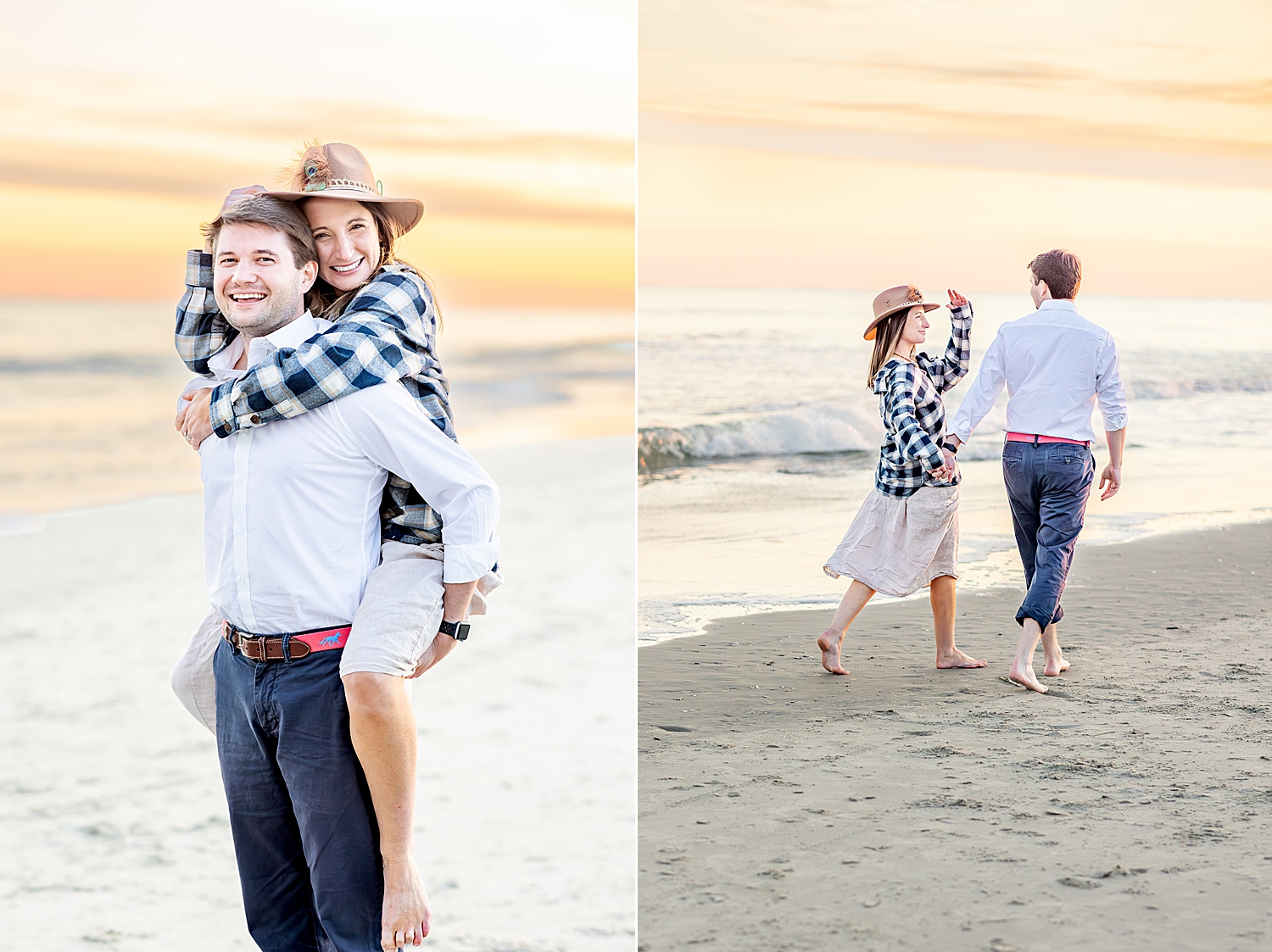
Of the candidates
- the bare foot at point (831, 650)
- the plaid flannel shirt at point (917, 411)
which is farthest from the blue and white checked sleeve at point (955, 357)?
the bare foot at point (831, 650)

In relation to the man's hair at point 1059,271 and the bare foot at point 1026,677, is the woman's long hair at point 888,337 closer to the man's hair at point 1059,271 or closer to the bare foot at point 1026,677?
the man's hair at point 1059,271

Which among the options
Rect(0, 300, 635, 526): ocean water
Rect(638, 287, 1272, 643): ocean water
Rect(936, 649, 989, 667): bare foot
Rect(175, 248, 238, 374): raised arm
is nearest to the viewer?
Rect(175, 248, 238, 374): raised arm

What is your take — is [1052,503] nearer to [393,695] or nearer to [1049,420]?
[1049,420]

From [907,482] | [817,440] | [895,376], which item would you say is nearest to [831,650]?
[907,482]

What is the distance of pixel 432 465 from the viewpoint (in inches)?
91.7

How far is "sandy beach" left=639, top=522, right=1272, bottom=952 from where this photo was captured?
325 cm

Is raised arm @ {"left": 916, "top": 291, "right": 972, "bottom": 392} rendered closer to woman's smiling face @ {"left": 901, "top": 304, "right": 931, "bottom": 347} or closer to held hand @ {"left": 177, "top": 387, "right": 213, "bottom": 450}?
woman's smiling face @ {"left": 901, "top": 304, "right": 931, "bottom": 347}

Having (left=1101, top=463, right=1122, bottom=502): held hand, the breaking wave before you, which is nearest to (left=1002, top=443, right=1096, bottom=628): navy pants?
(left=1101, top=463, right=1122, bottom=502): held hand

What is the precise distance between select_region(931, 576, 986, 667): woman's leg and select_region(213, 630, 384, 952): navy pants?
3762 millimetres

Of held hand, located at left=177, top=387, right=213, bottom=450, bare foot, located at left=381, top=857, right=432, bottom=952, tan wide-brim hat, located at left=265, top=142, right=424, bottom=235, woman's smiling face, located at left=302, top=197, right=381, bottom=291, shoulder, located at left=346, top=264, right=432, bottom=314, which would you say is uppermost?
Answer: tan wide-brim hat, located at left=265, top=142, right=424, bottom=235

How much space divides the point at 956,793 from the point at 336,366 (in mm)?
2726

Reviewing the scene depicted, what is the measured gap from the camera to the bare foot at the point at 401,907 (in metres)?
2.40

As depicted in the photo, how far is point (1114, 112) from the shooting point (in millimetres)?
28672

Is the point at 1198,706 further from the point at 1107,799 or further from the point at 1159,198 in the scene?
the point at 1159,198
